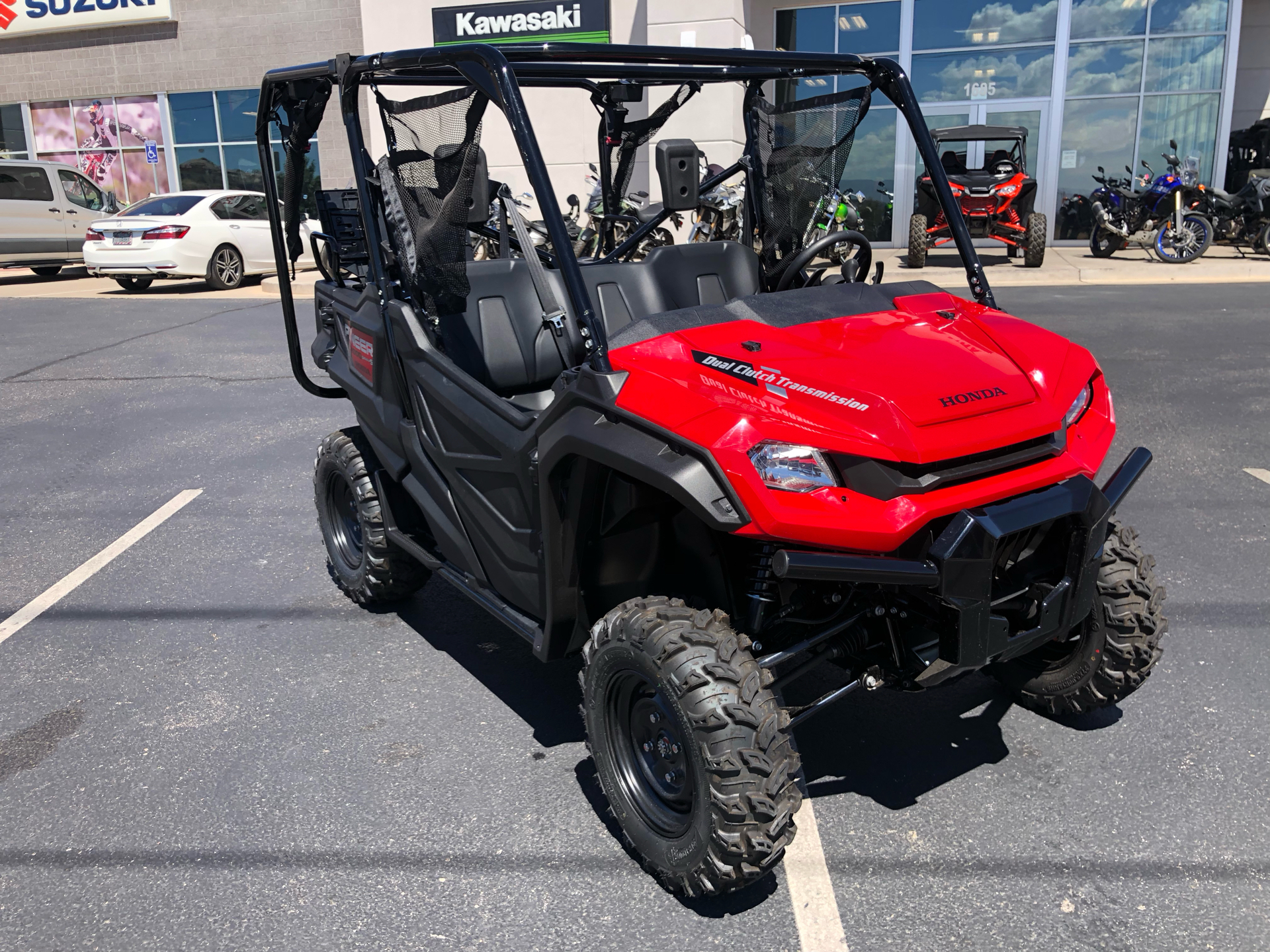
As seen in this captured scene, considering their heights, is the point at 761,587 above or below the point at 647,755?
above

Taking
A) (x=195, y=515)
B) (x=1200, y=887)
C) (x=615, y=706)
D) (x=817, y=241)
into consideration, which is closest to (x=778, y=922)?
(x=615, y=706)

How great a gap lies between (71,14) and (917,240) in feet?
61.2

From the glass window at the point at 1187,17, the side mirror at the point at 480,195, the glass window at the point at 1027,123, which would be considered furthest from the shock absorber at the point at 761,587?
the glass window at the point at 1187,17

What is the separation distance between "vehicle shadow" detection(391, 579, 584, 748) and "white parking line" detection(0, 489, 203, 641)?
1.52 m

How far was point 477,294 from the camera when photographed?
12.6 feet

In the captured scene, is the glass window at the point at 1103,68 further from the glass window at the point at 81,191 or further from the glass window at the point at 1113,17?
the glass window at the point at 81,191

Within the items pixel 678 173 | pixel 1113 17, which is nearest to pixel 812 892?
pixel 678 173

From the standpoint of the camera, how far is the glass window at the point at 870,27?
57.8 feet

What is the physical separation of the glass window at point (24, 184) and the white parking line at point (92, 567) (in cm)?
1433

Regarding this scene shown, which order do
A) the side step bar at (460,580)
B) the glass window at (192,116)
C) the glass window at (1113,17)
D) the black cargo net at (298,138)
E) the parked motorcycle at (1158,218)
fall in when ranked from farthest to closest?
the glass window at (192,116)
the glass window at (1113,17)
the parked motorcycle at (1158,218)
the black cargo net at (298,138)
the side step bar at (460,580)

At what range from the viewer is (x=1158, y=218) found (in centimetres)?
1528

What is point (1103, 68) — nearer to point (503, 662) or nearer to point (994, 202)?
point (994, 202)

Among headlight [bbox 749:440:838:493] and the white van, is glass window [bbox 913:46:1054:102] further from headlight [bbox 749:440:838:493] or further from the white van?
headlight [bbox 749:440:838:493]

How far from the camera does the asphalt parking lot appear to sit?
2.56m
